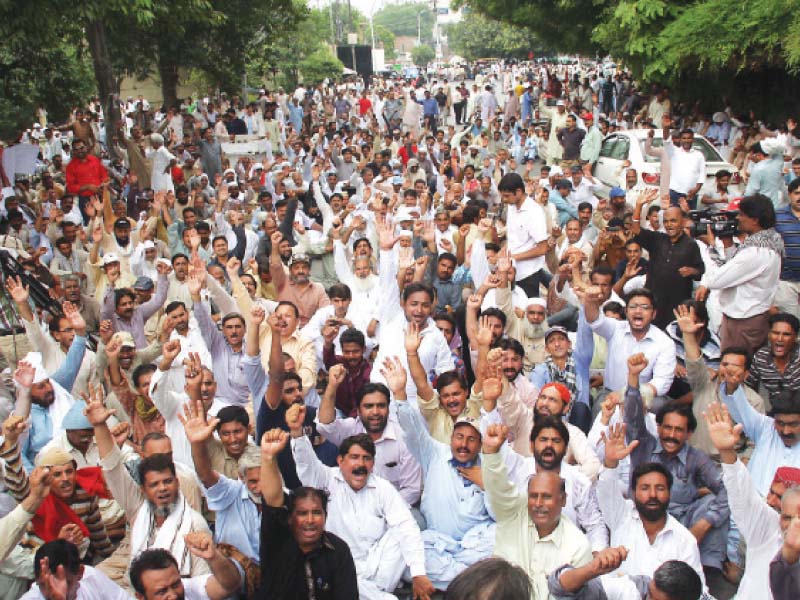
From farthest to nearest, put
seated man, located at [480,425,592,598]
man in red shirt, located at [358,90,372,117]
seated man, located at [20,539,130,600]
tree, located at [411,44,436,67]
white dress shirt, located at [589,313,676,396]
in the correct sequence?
tree, located at [411,44,436,67] → man in red shirt, located at [358,90,372,117] → white dress shirt, located at [589,313,676,396] → seated man, located at [480,425,592,598] → seated man, located at [20,539,130,600]

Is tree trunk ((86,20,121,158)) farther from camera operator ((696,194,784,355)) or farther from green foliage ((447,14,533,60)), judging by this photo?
green foliage ((447,14,533,60))

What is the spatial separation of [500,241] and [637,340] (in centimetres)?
297

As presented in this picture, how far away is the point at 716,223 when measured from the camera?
8.10 metres

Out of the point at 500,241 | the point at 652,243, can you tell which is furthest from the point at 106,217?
the point at 652,243

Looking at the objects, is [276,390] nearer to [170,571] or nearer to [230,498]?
[230,498]

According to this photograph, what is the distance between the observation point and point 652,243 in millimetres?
6516

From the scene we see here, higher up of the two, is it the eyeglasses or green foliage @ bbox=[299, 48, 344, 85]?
the eyeglasses

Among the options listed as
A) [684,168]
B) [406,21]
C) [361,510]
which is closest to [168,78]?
[684,168]

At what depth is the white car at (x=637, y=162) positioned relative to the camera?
10826mm

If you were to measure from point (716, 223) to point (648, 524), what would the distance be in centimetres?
512

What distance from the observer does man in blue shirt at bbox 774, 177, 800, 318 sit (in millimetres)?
5871

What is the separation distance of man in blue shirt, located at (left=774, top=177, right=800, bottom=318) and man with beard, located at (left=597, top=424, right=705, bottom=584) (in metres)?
2.78

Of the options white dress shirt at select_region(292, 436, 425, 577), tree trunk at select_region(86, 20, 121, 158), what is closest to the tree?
tree trunk at select_region(86, 20, 121, 158)

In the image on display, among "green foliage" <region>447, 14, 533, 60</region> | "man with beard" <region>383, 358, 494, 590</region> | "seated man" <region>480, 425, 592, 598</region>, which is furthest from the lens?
"green foliage" <region>447, 14, 533, 60</region>
